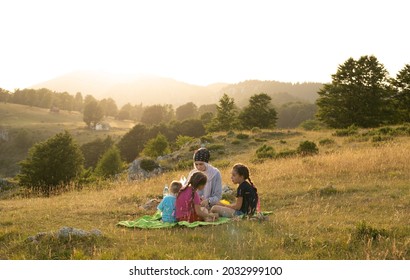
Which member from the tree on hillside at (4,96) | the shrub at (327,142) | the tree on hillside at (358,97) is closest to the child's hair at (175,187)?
the shrub at (327,142)

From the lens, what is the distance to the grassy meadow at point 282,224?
7.31 meters

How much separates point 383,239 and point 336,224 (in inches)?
67.1

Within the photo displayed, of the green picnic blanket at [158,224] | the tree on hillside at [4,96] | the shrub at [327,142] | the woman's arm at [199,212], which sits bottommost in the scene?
the green picnic blanket at [158,224]

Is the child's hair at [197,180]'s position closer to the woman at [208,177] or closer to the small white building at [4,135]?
the woman at [208,177]

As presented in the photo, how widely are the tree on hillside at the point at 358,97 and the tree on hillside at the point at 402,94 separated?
53.5 inches

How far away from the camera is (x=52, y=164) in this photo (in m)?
37.8

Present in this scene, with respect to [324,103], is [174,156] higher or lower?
lower

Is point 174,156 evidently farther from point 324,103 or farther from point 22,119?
point 22,119

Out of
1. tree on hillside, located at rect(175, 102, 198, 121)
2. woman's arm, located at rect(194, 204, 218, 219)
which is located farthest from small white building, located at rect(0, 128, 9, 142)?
woman's arm, located at rect(194, 204, 218, 219)

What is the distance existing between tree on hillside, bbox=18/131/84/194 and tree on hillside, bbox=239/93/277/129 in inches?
1312

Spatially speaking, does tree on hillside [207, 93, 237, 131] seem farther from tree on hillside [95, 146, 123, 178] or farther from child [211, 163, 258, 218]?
child [211, 163, 258, 218]

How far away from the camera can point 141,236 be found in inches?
356

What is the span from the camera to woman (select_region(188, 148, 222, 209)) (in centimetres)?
1186
